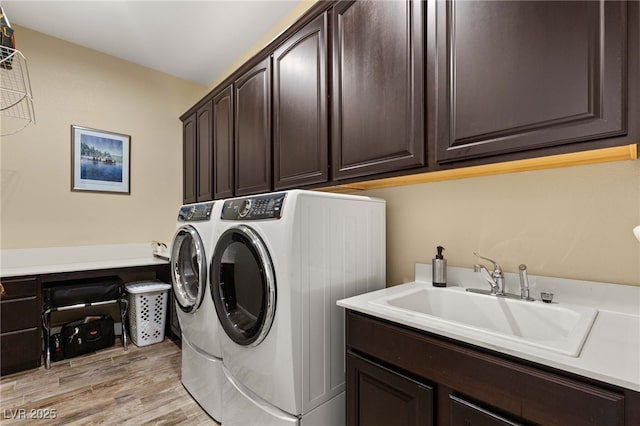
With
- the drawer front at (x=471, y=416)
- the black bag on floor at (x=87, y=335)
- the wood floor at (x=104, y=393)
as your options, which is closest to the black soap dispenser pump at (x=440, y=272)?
the drawer front at (x=471, y=416)

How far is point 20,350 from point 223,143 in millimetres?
2321

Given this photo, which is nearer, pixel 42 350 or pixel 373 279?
pixel 373 279

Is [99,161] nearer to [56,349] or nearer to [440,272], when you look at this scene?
[56,349]

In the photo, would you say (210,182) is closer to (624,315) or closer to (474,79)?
(474,79)

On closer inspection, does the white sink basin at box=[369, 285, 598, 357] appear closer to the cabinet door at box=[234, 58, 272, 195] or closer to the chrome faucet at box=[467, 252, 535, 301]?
the chrome faucet at box=[467, 252, 535, 301]

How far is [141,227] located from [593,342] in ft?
12.7

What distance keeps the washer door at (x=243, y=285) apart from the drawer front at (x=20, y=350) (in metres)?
1.99

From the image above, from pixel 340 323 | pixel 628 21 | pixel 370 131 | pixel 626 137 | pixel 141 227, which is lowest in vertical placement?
pixel 340 323

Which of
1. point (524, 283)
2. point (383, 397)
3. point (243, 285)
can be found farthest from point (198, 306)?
point (524, 283)

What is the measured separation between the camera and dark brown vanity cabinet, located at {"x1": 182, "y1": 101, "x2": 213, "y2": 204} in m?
2.87

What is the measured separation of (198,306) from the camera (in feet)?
5.97

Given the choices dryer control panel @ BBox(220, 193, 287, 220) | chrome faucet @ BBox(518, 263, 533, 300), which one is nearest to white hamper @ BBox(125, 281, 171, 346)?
dryer control panel @ BBox(220, 193, 287, 220)

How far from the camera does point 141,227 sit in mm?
3453

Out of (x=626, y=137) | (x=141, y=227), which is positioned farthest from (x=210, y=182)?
(x=626, y=137)
